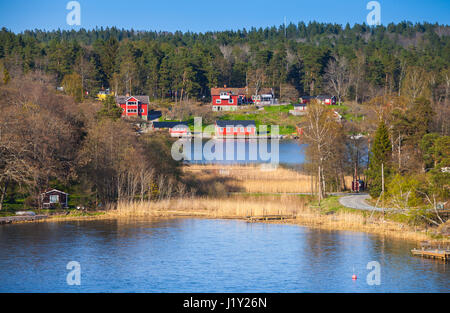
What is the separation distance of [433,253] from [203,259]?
13.3 m

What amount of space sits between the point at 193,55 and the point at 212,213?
8346cm

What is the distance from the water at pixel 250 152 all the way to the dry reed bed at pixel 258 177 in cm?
397

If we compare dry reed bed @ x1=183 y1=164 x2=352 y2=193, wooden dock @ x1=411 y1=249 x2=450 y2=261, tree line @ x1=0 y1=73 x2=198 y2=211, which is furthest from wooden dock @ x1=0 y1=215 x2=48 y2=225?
wooden dock @ x1=411 y1=249 x2=450 y2=261

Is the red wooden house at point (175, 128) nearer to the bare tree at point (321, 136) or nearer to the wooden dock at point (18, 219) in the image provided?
the bare tree at point (321, 136)

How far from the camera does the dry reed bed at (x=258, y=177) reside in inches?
2251

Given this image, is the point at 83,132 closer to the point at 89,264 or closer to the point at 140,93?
the point at 89,264

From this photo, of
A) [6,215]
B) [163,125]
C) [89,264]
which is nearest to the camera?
[89,264]

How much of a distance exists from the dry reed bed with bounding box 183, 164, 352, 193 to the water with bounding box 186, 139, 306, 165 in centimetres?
397

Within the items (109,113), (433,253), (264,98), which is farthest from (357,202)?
Answer: (264,98)

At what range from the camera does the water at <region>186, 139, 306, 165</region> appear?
7358 centimetres

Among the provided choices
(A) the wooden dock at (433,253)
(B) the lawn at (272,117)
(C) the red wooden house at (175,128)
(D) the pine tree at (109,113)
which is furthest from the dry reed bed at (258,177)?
(B) the lawn at (272,117)
